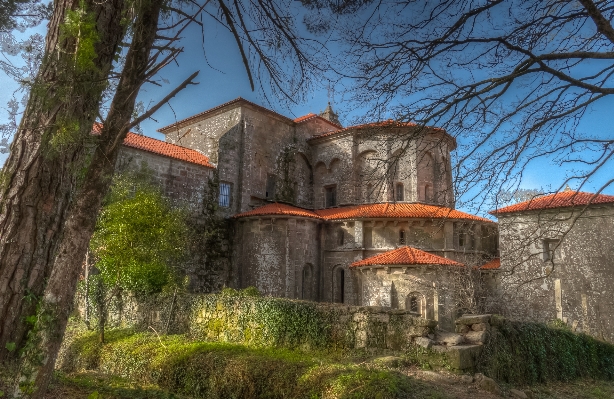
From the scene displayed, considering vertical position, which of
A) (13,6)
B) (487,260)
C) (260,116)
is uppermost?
(260,116)

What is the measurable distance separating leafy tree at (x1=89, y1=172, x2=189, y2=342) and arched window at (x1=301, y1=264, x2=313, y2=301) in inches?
268

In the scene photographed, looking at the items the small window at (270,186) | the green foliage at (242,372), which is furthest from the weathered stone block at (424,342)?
the small window at (270,186)

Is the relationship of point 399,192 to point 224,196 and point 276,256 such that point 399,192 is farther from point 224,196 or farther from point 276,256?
point 224,196

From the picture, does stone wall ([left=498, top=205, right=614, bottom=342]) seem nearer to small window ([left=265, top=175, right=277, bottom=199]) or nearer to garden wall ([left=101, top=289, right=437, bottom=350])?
garden wall ([left=101, top=289, right=437, bottom=350])

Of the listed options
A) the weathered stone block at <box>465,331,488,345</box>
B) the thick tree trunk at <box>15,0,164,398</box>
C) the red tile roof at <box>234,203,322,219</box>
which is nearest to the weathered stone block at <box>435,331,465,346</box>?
the weathered stone block at <box>465,331,488,345</box>

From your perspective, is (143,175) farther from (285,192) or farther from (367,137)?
(367,137)

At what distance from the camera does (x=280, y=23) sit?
639 cm

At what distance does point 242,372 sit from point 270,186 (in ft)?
50.6

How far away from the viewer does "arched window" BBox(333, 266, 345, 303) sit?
20.5 meters

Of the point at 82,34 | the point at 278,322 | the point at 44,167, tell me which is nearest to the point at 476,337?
the point at 278,322

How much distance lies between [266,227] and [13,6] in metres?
14.5

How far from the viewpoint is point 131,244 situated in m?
13.4

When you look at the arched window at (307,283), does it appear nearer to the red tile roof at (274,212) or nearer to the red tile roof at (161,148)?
the red tile roof at (274,212)

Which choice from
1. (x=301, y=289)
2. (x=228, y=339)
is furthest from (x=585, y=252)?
(x=228, y=339)
